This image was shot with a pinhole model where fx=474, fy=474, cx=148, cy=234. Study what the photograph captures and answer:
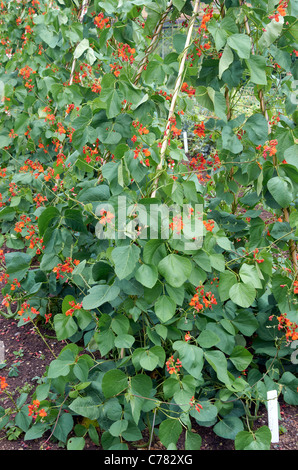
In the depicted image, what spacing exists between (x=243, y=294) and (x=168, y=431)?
Answer: 0.51 m

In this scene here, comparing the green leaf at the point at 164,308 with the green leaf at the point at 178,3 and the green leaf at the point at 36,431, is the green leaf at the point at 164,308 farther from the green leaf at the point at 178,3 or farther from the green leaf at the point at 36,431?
the green leaf at the point at 178,3

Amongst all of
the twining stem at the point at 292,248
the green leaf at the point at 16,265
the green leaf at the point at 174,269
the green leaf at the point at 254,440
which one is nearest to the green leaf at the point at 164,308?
the green leaf at the point at 174,269

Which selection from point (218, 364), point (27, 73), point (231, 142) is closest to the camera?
point (218, 364)

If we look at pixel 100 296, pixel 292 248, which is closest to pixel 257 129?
pixel 292 248

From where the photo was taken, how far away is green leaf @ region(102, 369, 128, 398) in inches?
59.6

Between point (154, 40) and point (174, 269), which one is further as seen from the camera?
point (154, 40)

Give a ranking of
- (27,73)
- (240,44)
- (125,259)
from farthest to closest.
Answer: (27,73) < (240,44) < (125,259)

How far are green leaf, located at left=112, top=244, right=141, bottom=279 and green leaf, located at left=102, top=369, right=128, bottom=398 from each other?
1.13 ft

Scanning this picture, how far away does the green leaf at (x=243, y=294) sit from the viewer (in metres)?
1.57

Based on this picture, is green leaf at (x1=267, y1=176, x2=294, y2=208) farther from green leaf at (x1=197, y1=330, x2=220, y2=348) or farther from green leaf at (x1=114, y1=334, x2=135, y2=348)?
green leaf at (x1=114, y1=334, x2=135, y2=348)

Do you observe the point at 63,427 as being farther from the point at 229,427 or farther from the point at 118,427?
the point at 229,427

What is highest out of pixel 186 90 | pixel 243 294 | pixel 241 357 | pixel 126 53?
pixel 126 53

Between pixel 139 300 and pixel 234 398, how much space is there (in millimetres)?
553

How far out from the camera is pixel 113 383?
1.53 metres
